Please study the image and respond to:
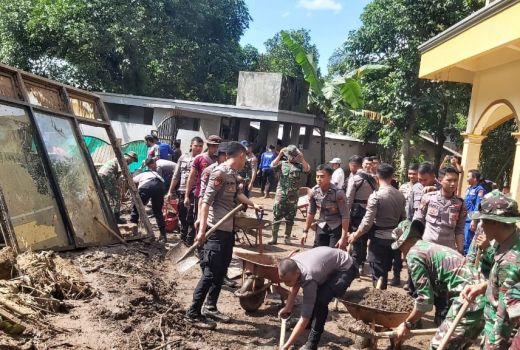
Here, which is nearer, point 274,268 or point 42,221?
point 274,268

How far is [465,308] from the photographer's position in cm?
327

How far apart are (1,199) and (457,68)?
31.4 ft

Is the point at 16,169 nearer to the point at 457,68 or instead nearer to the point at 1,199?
the point at 1,199

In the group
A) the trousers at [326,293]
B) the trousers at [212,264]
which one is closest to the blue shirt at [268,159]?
the trousers at [212,264]

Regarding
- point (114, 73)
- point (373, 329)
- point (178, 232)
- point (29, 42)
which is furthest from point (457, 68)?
point (29, 42)

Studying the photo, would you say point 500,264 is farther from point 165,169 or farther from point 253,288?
point 165,169

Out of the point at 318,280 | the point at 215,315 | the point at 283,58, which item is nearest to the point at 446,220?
the point at 318,280

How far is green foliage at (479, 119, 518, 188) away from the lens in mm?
16078

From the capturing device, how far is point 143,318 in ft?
15.2

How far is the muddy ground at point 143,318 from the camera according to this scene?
13.3 feet

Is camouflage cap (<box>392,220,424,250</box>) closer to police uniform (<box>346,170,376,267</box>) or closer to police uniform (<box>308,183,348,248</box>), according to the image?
police uniform (<box>308,183,348,248</box>)

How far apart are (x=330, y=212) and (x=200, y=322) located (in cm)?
239

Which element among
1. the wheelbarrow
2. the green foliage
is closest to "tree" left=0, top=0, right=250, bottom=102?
the green foliage

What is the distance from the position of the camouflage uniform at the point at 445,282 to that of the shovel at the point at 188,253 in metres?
1.99
